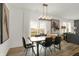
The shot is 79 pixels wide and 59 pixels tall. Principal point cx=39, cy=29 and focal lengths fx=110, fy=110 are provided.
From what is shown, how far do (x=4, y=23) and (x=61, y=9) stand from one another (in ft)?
4.06

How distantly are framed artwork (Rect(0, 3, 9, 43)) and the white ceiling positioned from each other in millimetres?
274

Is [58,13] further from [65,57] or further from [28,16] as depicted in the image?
[65,57]

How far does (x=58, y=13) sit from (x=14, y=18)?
95cm

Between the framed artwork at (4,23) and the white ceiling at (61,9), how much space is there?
274 mm

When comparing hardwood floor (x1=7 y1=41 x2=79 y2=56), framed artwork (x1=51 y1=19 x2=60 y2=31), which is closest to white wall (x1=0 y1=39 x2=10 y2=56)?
hardwood floor (x1=7 y1=41 x2=79 y2=56)

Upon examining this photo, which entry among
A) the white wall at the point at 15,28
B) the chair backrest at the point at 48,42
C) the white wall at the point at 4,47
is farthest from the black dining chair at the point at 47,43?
the white wall at the point at 4,47

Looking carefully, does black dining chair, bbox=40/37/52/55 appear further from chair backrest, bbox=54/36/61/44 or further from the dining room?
chair backrest, bbox=54/36/61/44

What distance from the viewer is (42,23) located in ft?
8.34

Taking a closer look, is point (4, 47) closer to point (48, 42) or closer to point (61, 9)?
point (48, 42)

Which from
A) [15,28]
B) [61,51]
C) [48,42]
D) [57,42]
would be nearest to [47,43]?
[48,42]

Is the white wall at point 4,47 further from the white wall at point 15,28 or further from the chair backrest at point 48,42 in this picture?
the chair backrest at point 48,42

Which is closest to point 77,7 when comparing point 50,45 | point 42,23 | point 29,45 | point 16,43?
point 42,23

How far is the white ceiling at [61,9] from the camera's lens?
2.30 m

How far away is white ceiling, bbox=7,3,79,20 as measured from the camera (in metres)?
2.30
